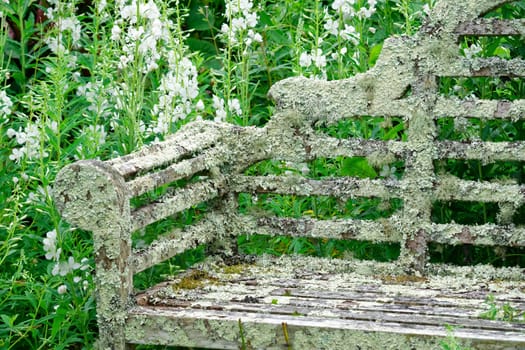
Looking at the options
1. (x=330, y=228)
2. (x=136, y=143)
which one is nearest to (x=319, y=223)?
(x=330, y=228)

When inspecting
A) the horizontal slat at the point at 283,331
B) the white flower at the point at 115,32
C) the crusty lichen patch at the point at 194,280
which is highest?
the white flower at the point at 115,32

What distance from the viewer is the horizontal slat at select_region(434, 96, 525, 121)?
3535mm

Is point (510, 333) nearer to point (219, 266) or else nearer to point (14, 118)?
point (219, 266)

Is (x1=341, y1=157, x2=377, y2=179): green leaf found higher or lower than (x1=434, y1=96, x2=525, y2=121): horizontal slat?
lower

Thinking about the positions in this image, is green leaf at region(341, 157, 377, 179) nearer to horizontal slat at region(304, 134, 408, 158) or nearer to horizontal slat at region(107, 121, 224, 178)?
horizontal slat at region(304, 134, 408, 158)

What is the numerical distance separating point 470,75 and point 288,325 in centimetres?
119

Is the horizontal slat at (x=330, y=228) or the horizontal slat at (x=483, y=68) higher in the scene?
the horizontal slat at (x=483, y=68)

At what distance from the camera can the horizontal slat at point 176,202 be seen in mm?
3263

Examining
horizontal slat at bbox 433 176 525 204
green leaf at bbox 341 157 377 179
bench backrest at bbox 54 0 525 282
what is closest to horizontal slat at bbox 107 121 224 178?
bench backrest at bbox 54 0 525 282

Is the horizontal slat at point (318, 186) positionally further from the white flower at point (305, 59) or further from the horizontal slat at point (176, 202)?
the white flower at point (305, 59)

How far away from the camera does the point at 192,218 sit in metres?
4.09

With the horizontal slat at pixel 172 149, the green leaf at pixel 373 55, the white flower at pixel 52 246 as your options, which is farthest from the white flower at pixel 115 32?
the green leaf at pixel 373 55

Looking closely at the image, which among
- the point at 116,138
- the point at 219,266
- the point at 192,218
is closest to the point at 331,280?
the point at 219,266

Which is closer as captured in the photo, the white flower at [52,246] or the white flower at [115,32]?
the white flower at [52,246]
